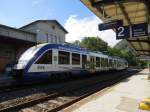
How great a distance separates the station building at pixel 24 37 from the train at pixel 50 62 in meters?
5.54

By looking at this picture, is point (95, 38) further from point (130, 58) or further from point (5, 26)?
point (5, 26)

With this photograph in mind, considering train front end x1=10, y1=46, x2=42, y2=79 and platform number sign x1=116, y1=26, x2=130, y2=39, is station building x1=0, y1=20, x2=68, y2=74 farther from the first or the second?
platform number sign x1=116, y1=26, x2=130, y2=39

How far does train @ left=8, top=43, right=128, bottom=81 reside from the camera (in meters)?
14.7

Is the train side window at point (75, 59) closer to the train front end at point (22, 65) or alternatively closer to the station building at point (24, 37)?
the train front end at point (22, 65)

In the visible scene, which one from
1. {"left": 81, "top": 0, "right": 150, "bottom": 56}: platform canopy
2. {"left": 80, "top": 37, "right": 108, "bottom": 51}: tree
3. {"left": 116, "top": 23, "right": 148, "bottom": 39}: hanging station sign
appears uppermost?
{"left": 80, "top": 37, "right": 108, "bottom": 51}: tree

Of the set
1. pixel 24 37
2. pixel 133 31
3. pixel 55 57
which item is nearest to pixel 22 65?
pixel 55 57

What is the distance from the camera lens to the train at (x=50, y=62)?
14.7 m

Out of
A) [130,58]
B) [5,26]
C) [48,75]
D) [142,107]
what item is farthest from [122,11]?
[130,58]

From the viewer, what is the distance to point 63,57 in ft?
59.8

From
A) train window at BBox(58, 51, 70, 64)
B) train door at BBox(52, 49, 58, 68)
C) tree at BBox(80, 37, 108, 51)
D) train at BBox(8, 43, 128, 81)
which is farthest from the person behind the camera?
tree at BBox(80, 37, 108, 51)

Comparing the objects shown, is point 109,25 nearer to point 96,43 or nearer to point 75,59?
point 75,59

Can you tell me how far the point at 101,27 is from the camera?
10836 millimetres

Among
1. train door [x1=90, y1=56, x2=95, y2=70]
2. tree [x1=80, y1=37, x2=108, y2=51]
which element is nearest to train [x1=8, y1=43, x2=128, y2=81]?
train door [x1=90, y1=56, x2=95, y2=70]

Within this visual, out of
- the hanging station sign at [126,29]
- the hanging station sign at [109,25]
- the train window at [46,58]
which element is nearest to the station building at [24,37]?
the train window at [46,58]
